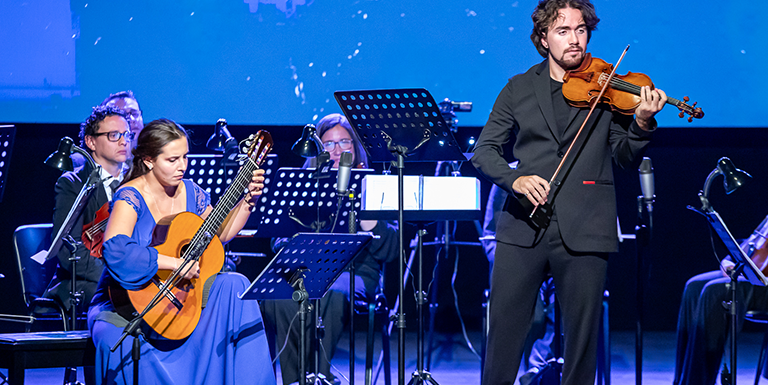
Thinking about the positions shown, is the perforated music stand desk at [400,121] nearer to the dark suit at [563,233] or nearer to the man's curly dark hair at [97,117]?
the dark suit at [563,233]

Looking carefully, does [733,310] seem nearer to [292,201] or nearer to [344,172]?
[344,172]

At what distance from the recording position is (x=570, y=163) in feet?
7.75

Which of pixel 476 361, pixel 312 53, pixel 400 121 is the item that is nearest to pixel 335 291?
pixel 400 121

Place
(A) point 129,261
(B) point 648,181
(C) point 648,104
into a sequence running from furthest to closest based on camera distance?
(B) point 648,181
(A) point 129,261
(C) point 648,104

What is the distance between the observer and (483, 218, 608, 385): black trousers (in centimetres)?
230

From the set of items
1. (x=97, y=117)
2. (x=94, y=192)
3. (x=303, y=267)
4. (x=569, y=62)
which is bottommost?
(x=303, y=267)

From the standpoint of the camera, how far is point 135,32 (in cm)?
471

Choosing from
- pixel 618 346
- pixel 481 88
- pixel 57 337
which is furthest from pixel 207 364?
pixel 618 346

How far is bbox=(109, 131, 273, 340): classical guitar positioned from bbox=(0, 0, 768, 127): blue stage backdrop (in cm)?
211

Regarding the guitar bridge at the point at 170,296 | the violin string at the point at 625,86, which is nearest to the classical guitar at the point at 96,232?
the guitar bridge at the point at 170,296

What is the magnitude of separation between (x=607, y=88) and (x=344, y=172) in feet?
4.28

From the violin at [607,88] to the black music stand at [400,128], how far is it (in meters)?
0.53

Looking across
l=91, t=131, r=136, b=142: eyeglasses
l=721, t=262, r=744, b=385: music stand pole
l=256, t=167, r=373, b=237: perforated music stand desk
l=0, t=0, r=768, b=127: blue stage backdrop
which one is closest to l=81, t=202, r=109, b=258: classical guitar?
l=256, t=167, r=373, b=237: perforated music stand desk

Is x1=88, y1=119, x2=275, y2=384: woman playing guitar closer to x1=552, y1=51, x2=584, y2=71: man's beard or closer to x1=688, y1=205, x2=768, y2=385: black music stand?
x1=552, y1=51, x2=584, y2=71: man's beard
